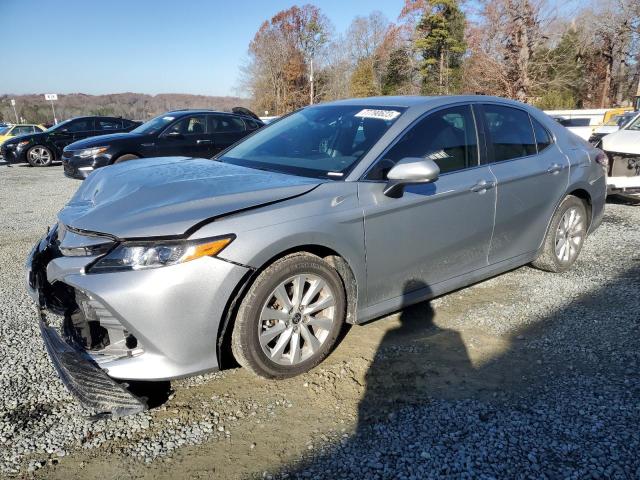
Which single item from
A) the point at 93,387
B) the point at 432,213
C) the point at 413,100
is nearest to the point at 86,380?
the point at 93,387

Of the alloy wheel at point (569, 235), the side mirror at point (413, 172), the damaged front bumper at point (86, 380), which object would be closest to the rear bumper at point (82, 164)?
the damaged front bumper at point (86, 380)

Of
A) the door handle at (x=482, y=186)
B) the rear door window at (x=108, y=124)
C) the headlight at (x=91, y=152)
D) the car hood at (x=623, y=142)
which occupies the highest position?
the rear door window at (x=108, y=124)

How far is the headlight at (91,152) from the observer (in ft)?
30.8

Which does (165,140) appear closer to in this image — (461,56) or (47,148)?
(47,148)

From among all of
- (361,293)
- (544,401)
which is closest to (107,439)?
(361,293)


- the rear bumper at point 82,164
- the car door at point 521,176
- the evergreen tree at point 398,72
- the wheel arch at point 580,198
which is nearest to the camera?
the car door at point 521,176

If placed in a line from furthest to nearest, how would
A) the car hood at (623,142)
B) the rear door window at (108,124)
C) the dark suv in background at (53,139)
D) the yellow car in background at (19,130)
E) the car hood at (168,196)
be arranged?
the yellow car in background at (19,130) < the rear door window at (108,124) < the dark suv in background at (53,139) < the car hood at (623,142) < the car hood at (168,196)

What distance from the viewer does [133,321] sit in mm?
2330

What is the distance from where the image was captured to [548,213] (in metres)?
4.25

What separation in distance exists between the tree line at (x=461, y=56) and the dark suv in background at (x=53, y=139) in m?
10.7

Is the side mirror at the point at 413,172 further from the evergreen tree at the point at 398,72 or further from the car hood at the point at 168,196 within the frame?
the evergreen tree at the point at 398,72

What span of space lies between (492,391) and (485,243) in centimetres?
130

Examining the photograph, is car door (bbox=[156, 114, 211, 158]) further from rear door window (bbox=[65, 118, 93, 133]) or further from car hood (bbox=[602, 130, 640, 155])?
car hood (bbox=[602, 130, 640, 155])

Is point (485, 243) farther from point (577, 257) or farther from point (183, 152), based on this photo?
point (183, 152)
